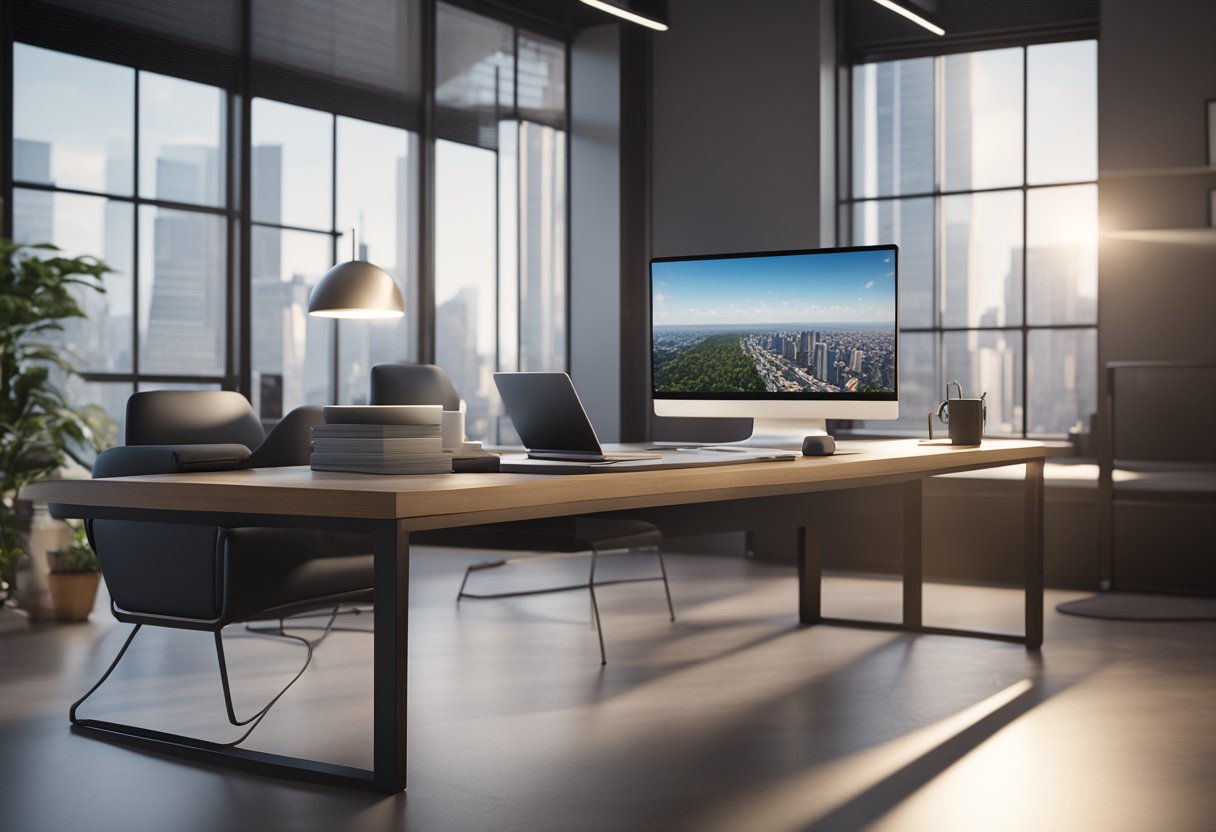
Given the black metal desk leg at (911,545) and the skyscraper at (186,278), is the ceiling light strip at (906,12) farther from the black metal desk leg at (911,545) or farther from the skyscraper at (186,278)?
the skyscraper at (186,278)

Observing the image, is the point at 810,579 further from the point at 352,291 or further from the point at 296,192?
the point at 296,192

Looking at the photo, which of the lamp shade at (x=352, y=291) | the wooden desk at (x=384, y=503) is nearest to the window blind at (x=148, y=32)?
the lamp shade at (x=352, y=291)

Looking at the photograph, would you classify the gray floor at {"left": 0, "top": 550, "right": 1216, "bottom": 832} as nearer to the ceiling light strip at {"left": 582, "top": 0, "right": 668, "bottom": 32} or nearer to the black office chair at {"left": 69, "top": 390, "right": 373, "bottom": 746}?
the black office chair at {"left": 69, "top": 390, "right": 373, "bottom": 746}

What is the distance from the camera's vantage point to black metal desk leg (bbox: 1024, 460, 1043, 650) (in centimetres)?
439

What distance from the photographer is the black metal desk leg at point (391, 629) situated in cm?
237

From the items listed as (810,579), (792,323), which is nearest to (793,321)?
(792,323)

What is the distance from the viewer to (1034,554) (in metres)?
4.45

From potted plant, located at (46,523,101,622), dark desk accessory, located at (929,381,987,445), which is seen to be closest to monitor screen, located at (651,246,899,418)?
dark desk accessory, located at (929,381,987,445)

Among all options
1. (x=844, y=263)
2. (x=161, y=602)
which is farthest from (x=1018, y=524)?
(x=161, y=602)

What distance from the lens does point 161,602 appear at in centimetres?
314

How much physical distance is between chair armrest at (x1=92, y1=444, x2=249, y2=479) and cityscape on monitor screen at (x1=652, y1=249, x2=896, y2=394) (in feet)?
4.79

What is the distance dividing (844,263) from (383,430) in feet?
5.45

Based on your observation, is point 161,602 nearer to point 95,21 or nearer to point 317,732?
point 317,732

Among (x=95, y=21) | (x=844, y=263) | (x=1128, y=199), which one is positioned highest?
(x=95, y=21)
